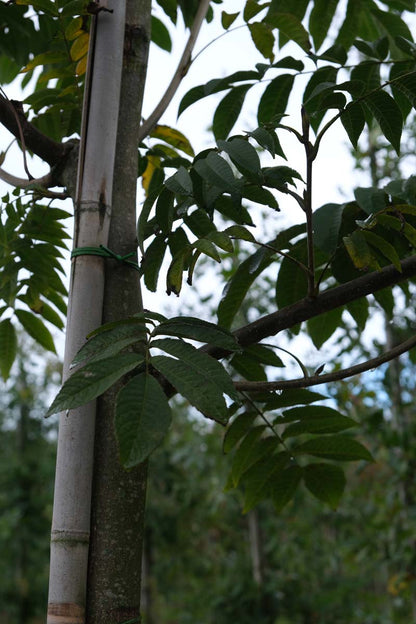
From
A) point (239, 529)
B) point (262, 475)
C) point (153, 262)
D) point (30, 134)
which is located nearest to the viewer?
point (153, 262)

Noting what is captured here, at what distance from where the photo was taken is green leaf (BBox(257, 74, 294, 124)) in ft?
4.89

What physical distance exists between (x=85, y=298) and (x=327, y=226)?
1.42 feet

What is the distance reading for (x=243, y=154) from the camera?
96 centimetres

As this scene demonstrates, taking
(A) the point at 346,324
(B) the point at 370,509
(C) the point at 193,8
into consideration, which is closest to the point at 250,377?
(C) the point at 193,8

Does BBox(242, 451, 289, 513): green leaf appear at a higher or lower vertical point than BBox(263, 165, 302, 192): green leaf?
lower

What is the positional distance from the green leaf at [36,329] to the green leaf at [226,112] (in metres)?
0.57

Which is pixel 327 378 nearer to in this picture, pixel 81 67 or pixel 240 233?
pixel 240 233

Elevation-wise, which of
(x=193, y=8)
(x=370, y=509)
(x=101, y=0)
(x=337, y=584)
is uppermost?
(x=193, y=8)

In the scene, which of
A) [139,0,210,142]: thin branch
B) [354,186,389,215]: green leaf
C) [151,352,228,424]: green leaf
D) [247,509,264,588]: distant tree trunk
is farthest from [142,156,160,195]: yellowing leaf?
[247,509,264,588]: distant tree trunk

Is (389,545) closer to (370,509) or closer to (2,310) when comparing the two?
(370,509)

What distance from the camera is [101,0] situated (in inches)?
51.4

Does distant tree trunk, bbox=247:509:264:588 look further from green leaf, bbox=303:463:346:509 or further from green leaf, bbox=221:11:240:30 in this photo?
green leaf, bbox=221:11:240:30

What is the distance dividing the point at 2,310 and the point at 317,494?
769 millimetres

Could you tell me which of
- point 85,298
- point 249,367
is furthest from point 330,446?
point 85,298
